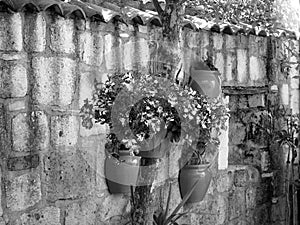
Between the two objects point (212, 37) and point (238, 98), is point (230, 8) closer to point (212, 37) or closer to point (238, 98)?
point (212, 37)

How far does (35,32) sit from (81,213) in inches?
37.3

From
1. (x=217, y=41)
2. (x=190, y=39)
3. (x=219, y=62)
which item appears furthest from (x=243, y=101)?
(x=190, y=39)

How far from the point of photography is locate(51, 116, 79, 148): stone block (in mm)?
2633

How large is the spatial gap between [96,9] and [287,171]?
7.76ft

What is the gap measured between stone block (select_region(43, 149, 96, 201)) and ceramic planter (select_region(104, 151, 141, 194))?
9 cm

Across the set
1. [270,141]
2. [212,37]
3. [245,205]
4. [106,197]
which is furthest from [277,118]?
[106,197]

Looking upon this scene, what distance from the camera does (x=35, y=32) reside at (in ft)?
8.23

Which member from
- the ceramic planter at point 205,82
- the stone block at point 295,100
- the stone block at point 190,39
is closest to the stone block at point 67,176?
the ceramic planter at point 205,82

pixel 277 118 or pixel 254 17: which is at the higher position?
pixel 254 17

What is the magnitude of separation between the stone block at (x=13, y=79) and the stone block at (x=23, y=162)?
0.29 meters

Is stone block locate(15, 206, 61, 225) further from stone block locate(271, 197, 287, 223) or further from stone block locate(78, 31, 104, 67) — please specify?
stone block locate(271, 197, 287, 223)

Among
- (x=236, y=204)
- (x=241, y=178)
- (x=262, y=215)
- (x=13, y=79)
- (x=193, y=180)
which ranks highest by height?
(x=13, y=79)

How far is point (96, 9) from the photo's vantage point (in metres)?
2.75

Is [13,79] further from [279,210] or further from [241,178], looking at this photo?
[279,210]
